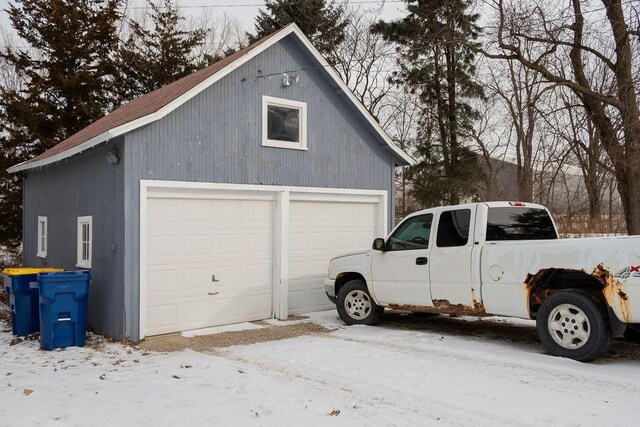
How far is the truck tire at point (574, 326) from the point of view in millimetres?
6461

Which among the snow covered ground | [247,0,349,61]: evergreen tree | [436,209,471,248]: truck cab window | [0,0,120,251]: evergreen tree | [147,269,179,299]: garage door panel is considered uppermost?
[247,0,349,61]: evergreen tree

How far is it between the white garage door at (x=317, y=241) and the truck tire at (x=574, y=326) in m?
4.80

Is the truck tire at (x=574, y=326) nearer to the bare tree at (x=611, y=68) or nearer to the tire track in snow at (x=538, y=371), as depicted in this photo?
the tire track in snow at (x=538, y=371)

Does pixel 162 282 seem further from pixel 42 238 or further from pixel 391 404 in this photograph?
pixel 42 238

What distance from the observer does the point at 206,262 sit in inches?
365

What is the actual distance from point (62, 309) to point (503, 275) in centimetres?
614

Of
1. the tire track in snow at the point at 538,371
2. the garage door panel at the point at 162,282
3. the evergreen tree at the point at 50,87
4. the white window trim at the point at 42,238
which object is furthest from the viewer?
the evergreen tree at the point at 50,87

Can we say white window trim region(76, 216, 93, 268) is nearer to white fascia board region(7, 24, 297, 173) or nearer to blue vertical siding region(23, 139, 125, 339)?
blue vertical siding region(23, 139, 125, 339)

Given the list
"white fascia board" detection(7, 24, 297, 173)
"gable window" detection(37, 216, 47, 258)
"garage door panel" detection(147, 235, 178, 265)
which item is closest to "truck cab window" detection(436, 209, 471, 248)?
"garage door panel" detection(147, 235, 178, 265)

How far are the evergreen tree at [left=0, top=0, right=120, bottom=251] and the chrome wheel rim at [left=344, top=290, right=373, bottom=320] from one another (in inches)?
631

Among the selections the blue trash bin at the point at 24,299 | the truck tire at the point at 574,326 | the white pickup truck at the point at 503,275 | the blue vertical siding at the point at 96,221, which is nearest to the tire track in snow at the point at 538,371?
the truck tire at the point at 574,326

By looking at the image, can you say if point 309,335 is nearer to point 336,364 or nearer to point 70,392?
point 336,364

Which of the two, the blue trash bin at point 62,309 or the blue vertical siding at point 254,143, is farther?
the blue vertical siding at point 254,143

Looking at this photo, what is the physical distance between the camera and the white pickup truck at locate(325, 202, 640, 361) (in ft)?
21.1
